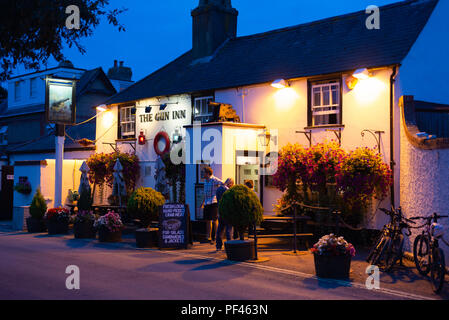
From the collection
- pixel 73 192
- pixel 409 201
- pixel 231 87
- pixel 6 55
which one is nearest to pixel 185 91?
pixel 231 87

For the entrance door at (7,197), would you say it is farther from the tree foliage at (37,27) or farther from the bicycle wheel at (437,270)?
the bicycle wheel at (437,270)

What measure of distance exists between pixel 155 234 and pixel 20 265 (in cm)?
412

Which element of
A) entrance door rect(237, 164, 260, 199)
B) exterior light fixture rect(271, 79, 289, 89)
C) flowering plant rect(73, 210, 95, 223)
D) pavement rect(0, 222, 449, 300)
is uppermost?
exterior light fixture rect(271, 79, 289, 89)

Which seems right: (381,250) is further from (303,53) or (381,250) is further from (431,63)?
(303,53)

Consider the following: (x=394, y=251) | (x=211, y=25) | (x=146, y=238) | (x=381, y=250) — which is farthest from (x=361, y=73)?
(x=211, y=25)

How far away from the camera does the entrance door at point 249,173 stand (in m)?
17.6

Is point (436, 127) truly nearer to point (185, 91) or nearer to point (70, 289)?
point (185, 91)

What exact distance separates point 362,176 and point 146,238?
5900mm

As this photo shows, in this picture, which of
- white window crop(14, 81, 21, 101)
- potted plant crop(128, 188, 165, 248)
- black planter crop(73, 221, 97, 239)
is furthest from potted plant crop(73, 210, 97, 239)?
white window crop(14, 81, 21, 101)

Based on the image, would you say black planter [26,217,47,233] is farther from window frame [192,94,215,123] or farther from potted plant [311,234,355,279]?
potted plant [311,234,355,279]

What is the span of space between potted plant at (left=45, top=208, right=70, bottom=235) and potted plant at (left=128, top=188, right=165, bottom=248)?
3613 millimetres

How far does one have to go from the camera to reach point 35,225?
18.1 m

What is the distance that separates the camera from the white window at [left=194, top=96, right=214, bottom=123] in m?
19.5

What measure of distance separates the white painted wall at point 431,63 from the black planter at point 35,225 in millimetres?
12375
